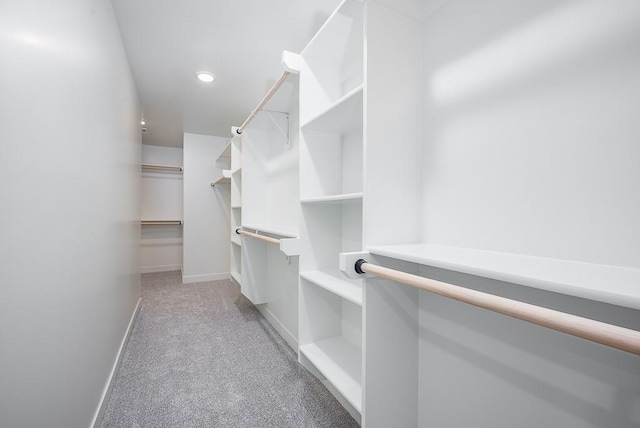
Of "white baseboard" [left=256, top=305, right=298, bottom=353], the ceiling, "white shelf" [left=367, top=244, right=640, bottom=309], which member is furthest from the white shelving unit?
"white baseboard" [left=256, top=305, right=298, bottom=353]

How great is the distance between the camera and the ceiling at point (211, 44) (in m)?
1.69

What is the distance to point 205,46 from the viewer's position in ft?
6.79

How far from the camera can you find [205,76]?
251 cm

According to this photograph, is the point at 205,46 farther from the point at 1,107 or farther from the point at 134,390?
the point at 134,390

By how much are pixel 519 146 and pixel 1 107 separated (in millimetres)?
1416

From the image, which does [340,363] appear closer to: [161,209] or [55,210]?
[55,210]

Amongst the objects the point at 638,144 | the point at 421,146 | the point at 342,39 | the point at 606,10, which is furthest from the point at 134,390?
the point at 606,10

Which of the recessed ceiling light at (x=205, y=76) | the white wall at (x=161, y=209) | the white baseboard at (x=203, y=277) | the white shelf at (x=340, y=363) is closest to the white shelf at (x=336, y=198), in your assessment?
the white shelf at (x=340, y=363)

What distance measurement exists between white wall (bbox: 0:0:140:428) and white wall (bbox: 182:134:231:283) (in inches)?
104

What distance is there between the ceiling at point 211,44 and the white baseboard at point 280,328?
2311 mm

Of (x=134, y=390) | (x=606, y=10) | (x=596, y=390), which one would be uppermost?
(x=606, y=10)

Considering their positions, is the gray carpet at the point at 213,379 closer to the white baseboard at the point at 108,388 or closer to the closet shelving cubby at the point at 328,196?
the white baseboard at the point at 108,388

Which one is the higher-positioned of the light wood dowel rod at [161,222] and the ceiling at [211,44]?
the ceiling at [211,44]

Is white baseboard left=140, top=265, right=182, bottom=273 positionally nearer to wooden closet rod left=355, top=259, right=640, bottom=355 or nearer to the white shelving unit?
the white shelving unit
